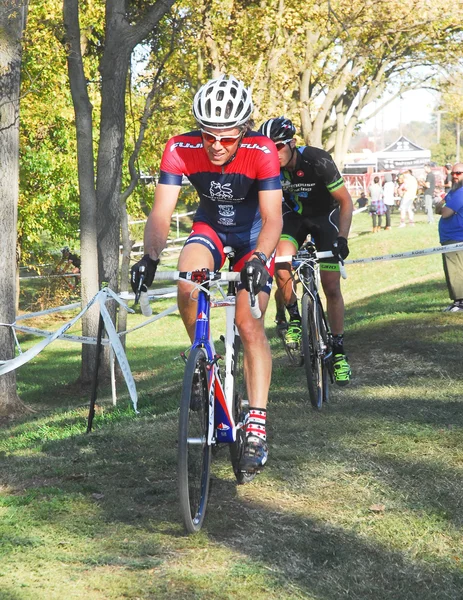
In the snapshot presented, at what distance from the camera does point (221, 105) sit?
4.92m

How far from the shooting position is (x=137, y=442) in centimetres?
653

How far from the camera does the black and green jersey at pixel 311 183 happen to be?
761cm

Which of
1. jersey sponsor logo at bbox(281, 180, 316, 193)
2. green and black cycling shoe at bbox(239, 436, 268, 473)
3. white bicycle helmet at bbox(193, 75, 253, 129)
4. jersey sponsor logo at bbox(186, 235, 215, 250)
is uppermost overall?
white bicycle helmet at bbox(193, 75, 253, 129)

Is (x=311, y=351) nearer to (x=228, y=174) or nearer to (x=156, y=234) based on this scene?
(x=228, y=174)

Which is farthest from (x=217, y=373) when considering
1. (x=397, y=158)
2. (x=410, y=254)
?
(x=397, y=158)

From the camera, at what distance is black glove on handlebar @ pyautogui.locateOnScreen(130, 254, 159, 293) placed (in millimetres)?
4703

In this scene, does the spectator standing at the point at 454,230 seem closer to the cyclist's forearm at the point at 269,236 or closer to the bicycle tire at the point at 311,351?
the bicycle tire at the point at 311,351

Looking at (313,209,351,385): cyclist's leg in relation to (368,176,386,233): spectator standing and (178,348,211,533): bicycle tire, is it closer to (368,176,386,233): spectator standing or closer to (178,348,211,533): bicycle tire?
(178,348,211,533): bicycle tire

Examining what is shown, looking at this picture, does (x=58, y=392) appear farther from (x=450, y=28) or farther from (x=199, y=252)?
(x=450, y=28)

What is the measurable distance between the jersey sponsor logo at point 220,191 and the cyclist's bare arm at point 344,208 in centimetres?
244

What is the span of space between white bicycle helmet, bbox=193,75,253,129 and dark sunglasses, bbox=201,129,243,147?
6 centimetres

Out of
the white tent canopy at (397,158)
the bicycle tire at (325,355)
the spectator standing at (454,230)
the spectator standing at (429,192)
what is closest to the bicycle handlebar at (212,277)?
the bicycle tire at (325,355)

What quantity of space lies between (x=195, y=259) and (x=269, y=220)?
1.56 ft

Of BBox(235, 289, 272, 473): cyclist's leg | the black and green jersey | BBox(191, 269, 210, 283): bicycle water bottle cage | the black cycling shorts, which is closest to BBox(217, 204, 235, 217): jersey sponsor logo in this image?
BBox(235, 289, 272, 473): cyclist's leg
